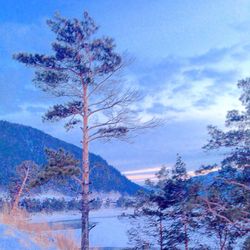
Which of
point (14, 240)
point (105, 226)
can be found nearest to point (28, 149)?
point (105, 226)

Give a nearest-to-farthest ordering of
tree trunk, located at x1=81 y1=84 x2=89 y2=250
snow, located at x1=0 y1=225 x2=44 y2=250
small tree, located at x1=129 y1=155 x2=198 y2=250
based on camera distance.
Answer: snow, located at x1=0 y1=225 x2=44 y2=250 → tree trunk, located at x1=81 y1=84 x2=89 y2=250 → small tree, located at x1=129 y1=155 x2=198 y2=250

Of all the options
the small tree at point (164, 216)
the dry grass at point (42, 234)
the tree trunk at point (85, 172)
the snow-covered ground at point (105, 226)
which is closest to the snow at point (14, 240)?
the dry grass at point (42, 234)

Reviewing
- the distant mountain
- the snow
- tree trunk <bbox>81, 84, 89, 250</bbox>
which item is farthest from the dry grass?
the distant mountain

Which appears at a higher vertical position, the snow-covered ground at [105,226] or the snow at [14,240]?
the snow at [14,240]

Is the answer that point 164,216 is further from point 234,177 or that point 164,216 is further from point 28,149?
point 28,149

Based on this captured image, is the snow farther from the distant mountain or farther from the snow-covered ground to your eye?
the distant mountain

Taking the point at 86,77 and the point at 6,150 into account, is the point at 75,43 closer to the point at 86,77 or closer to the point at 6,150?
the point at 86,77

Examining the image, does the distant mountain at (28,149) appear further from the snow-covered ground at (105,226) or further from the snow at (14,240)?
the snow at (14,240)

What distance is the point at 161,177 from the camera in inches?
1064

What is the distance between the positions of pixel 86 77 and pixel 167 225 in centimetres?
1296


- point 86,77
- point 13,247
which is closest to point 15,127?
point 86,77

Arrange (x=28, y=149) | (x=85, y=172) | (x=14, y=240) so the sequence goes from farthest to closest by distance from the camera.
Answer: (x=28, y=149) → (x=85, y=172) → (x=14, y=240)

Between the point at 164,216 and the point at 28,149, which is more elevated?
the point at 28,149

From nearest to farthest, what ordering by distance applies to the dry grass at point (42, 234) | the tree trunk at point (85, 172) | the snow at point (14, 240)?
the snow at point (14, 240), the dry grass at point (42, 234), the tree trunk at point (85, 172)
